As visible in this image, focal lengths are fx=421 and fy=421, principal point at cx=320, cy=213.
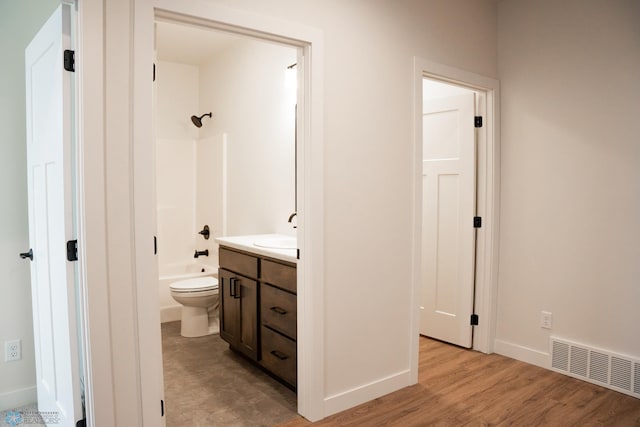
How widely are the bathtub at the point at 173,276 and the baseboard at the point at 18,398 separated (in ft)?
4.81

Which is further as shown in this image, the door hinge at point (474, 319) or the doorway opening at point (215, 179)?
the door hinge at point (474, 319)

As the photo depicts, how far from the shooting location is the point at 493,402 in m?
2.50

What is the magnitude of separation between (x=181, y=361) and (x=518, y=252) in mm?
2662

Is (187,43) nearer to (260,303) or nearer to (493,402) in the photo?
(260,303)

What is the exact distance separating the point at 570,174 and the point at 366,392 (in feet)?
6.50

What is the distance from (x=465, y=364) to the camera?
3.07 m

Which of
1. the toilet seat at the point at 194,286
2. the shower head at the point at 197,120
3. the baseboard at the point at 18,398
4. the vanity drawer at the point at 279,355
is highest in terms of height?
the shower head at the point at 197,120

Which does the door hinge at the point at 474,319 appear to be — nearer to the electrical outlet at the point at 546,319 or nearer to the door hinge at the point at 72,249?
the electrical outlet at the point at 546,319

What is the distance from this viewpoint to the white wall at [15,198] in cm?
244

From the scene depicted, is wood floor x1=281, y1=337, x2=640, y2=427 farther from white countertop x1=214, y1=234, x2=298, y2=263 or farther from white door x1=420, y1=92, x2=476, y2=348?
white countertop x1=214, y1=234, x2=298, y2=263

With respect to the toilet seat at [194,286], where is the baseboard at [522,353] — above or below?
below

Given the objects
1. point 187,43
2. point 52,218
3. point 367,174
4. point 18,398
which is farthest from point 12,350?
point 187,43

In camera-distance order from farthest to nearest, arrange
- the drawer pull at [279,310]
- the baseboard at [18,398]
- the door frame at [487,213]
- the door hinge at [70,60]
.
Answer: the door frame at [487,213] < the drawer pull at [279,310] < the baseboard at [18,398] < the door hinge at [70,60]

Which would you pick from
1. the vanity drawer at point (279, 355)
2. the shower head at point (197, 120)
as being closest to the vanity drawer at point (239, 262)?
the vanity drawer at point (279, 355)
